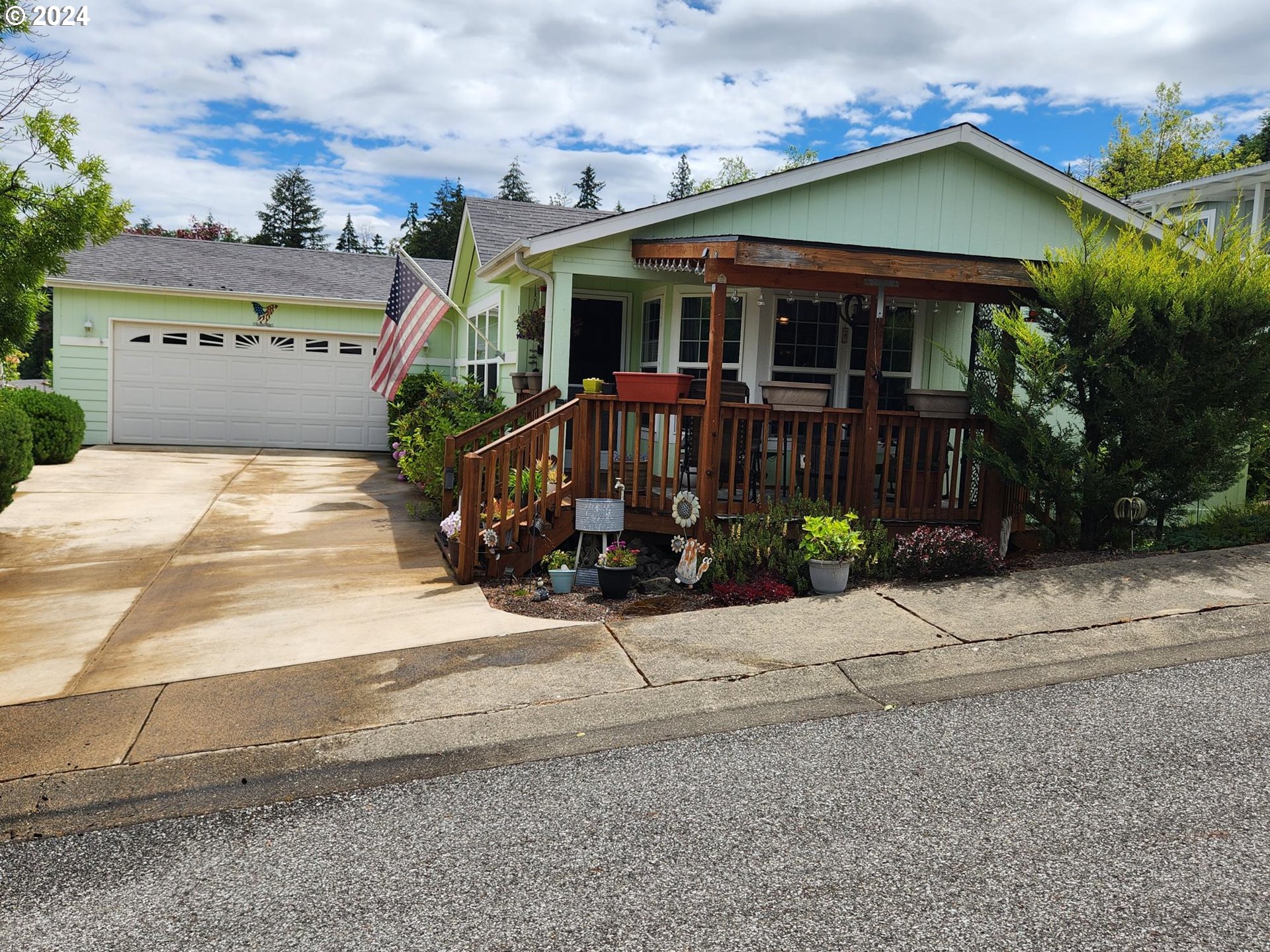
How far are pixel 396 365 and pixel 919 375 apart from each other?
5863 millimetres

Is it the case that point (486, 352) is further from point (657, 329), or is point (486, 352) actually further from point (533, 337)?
point (657, 329)

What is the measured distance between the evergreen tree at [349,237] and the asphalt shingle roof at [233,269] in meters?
36.3

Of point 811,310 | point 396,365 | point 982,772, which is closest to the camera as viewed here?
point 982,772

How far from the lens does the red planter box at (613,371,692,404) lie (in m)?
7.94

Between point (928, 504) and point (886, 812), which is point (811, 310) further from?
point (886, 812)

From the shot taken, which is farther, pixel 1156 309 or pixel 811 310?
pixel 811 310

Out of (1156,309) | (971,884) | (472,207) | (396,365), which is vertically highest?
(472,207)

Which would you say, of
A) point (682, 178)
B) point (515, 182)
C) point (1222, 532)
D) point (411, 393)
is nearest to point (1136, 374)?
point (1222, 532)

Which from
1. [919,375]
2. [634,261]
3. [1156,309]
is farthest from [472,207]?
[1156,309]

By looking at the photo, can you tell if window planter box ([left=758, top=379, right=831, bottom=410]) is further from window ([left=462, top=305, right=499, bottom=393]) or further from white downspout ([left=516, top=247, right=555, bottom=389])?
window ([left=462, top=305, right=499, bottom=393])

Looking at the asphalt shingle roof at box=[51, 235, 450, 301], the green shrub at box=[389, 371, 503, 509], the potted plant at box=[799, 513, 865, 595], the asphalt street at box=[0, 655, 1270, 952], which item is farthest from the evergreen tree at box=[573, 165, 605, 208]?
the asphalt street at box=[0, 655, 1270, 952]

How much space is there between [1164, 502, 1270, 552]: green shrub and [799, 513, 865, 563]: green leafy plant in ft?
9.34

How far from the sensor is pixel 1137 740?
14.2ft

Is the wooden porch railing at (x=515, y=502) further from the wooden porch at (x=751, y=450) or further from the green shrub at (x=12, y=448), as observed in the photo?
the green shrub at (x=12, y=448)
